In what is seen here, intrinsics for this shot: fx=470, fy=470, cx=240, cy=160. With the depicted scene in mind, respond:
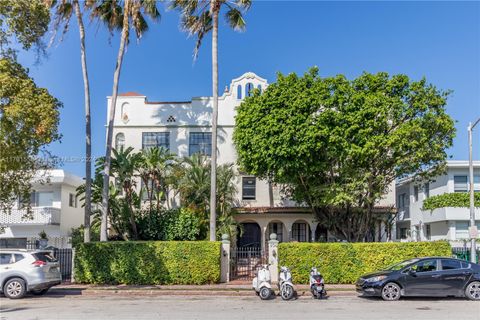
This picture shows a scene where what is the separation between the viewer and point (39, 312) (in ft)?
42.9

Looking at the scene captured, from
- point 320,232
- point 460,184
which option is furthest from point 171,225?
point 460,184

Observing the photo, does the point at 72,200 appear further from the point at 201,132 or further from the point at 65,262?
the point at 65,262

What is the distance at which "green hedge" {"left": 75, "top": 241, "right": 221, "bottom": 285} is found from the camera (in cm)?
1939

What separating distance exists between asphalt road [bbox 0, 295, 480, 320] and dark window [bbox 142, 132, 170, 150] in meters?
14.8

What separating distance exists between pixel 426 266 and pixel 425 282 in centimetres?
61

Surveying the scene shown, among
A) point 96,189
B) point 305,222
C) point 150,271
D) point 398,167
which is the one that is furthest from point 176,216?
point 398,167

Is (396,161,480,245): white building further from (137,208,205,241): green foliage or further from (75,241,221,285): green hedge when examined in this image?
(75,241,221,285): green hedge

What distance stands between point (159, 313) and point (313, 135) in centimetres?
1145

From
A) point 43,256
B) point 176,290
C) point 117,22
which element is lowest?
point 176,290

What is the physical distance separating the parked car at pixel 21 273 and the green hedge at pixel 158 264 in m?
3.23

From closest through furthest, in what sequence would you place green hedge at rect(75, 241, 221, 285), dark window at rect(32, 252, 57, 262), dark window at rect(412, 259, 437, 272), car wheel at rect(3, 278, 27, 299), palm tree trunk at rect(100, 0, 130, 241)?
dark window at rect(412, 259, 437, 272)
car wheel at rect(3, 278, 27, 299)
dark window at rect(32, 252, 57, 262)
green hedge at rect(75, 241, 221, 285)
palm tree trunk at rect(100, 0, 130, 241)

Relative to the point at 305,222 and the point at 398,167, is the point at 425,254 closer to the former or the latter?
the point at 398,167

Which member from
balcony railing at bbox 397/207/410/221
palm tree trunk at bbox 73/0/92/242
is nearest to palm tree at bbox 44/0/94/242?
palm tree trunk at bbox 73/0/92/242

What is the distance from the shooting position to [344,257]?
19.7m
